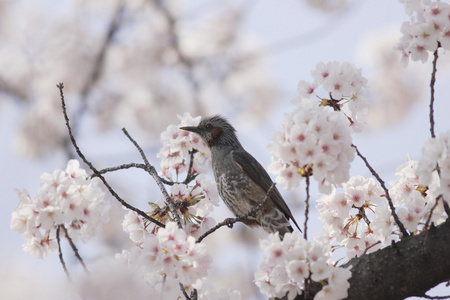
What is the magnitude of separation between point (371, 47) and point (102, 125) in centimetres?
511

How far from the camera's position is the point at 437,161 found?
1.93 metres

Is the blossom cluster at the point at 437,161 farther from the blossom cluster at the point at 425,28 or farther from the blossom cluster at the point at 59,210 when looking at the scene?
the blossom cluster at the point at 59,210

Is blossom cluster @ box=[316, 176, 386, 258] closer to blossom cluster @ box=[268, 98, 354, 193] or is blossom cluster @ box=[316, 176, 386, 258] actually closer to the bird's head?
blossom cluster @ box=[268, 98, 354, 193]

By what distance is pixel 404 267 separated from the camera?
88.0 inches

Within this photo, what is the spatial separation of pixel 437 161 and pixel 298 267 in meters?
0.62

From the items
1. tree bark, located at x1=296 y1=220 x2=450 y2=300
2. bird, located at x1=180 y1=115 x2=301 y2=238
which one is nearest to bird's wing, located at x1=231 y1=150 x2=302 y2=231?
bird, located at x1=180 y1=115 x2=301 y2=238

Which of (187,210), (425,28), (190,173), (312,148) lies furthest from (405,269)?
(190,173)

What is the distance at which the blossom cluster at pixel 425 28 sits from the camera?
231 cm

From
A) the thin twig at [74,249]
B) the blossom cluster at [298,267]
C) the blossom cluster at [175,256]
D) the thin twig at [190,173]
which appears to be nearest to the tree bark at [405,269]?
the blossom cluster at [298,267]

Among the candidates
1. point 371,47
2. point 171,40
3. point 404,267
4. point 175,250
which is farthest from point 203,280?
point 371,47

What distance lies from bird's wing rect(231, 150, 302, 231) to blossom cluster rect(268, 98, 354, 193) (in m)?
2.19

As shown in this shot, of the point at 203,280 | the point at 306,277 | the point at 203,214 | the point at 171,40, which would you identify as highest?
the point at 171,40

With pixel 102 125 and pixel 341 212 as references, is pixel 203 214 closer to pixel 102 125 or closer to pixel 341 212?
pixel 341 212

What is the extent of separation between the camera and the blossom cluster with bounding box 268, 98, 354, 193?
1990 millimetres
